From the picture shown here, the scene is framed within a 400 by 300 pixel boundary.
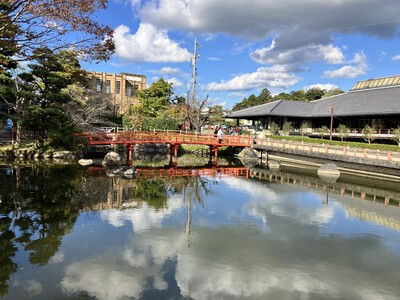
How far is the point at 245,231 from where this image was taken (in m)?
10.1

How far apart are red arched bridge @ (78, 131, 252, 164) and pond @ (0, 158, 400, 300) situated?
29.8 feet

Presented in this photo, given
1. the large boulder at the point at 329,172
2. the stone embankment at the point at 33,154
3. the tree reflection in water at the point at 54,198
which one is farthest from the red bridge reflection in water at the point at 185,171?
the large boulder at the point at 329,172

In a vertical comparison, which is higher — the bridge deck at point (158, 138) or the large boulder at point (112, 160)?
the bridge deck at point (158, 138)

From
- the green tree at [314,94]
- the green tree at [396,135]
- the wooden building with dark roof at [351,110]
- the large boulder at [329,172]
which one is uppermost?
the green tree at [314,94]

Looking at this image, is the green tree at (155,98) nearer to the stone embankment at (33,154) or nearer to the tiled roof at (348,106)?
the tiled roof at (348,106)

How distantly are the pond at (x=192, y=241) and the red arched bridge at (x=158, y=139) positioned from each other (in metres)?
9.07

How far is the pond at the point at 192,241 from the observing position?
6705mm

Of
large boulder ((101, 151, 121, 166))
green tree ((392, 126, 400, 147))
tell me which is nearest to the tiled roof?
green tree ((392, 126, 400, 147))

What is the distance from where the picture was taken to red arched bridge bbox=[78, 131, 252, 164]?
26.1 meters

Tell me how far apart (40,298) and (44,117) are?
19793 mm

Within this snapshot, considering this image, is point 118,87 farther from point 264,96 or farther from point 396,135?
point 396,135

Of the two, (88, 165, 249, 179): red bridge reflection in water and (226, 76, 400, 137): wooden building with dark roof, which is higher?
(226, 76, 400, 137): wooden building with dark roof

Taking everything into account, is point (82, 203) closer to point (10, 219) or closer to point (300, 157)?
point (10, 219)

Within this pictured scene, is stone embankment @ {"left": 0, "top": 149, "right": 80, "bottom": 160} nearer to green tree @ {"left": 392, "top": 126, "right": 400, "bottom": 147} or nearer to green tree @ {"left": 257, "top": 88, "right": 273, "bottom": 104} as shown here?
green tree @ {"left": 392, "top": 126, "right": 400, "bottom": 147}
